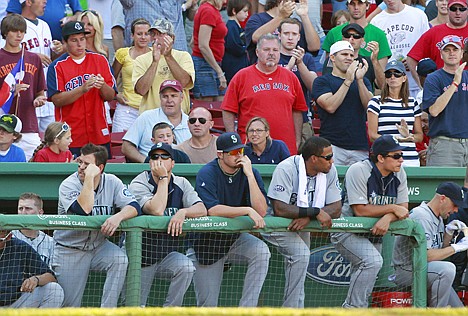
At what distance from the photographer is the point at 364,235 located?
28.7 feet

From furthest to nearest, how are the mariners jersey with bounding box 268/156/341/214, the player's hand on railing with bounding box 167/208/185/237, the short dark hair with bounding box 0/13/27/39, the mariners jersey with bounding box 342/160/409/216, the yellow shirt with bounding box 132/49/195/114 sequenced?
the yellow shirt with bounding box 132/49/195/114 < the short dark hair with bounding box 0/13/27/39 < the mariners jersey with bounding box 342/160/409/216 < the mariners jersey with bounding box 268/156/341/214 < the player's hand on railing with bounding box 167/208/185/237

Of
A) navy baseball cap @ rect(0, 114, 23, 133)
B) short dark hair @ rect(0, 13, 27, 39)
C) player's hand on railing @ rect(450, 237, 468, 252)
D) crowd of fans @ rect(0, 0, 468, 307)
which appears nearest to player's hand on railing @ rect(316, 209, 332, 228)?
crowd of fans @ rect(0, 0, 468, 307)

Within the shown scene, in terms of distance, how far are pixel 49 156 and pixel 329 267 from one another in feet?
9.47

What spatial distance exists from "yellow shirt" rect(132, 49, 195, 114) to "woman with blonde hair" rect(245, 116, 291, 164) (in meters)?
1.74

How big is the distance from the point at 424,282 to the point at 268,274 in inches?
49.2

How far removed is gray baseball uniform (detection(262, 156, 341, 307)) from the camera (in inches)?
338

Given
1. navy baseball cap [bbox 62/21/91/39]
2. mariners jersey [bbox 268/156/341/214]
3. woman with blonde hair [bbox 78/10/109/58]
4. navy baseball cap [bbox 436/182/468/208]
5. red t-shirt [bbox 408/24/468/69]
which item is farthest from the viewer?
red t-shirt [bbox 408/24/468/69]

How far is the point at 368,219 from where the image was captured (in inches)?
340

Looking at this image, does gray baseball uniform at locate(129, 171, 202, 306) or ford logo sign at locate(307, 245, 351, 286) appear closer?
gray baseball uniform at locate(129, 171, 202, 306)

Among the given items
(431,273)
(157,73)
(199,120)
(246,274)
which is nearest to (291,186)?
(246,274)

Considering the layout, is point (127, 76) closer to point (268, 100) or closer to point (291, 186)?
point (268, 100)

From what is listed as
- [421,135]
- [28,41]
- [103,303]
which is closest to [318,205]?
[103,303]

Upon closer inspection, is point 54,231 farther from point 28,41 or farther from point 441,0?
point 441,0

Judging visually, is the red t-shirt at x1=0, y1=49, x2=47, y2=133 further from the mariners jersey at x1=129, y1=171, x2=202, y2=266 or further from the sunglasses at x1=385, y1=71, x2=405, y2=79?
the sunglasses at x1=385, y1=71, x2=405, y2=79
